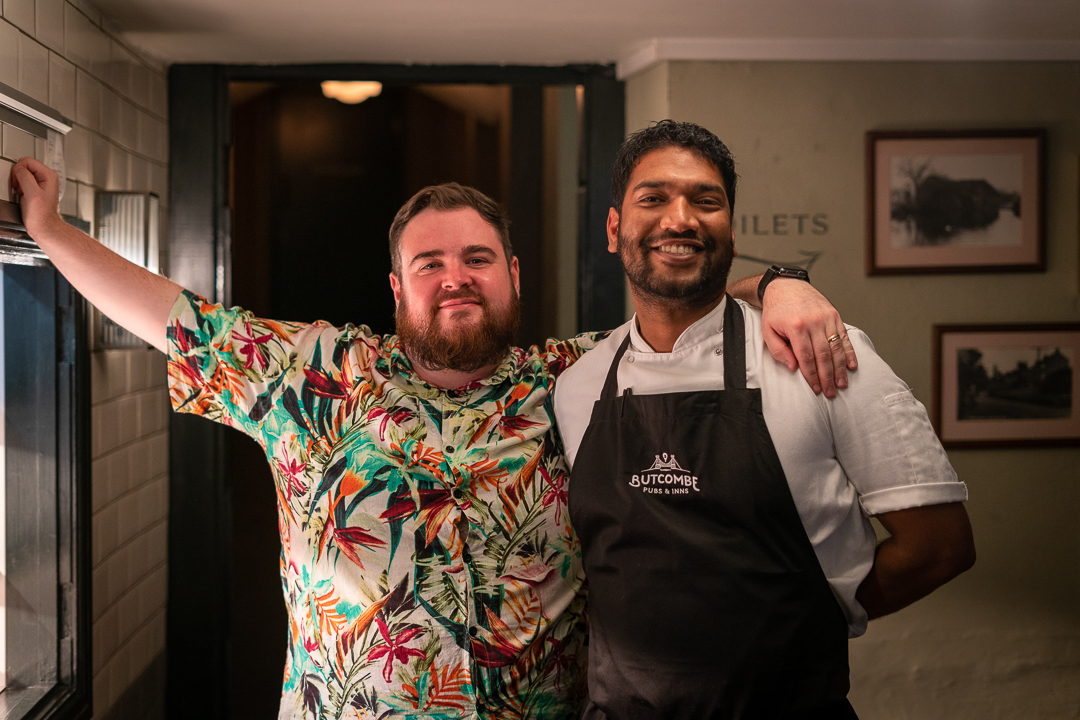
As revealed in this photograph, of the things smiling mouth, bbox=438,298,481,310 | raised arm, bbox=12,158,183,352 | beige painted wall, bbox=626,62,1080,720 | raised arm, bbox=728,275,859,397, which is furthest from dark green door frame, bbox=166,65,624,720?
raised arm, bbox=728,275,859,397

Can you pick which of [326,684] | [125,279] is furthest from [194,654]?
[125,279]

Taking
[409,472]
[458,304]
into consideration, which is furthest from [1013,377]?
[409,472]

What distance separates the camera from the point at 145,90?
8.32 ft

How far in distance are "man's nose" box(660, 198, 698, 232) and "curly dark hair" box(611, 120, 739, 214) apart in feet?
0.40

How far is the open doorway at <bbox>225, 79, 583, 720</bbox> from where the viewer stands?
9.09 feet

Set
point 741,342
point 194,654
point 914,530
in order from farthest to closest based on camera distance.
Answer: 1. point 194,654
2. point 741,342
3. point 914,530

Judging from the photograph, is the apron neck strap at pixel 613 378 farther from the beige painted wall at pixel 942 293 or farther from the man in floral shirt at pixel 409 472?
the beige painted wall at pixel 942 293

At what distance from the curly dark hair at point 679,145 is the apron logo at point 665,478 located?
539 millimetres

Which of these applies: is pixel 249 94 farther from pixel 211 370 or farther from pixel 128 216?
pixel 211 370

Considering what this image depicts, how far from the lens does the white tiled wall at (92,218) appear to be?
1834 millimetres

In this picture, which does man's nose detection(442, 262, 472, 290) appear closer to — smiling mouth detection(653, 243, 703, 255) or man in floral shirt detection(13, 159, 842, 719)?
man in floral shirt detection(13, 159, 842, 719)

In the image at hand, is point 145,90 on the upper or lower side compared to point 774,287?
upper

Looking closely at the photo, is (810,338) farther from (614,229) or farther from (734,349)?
(614,229)

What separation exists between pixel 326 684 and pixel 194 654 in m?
1.52
